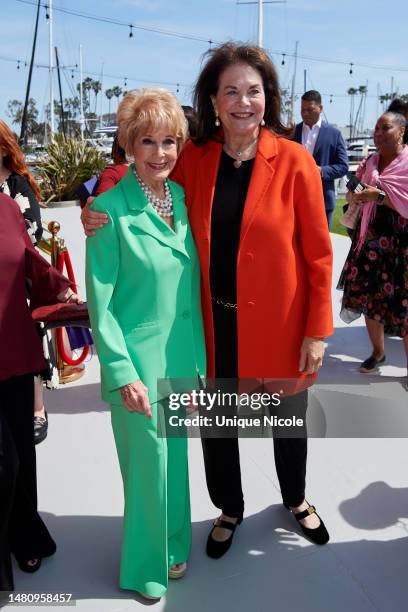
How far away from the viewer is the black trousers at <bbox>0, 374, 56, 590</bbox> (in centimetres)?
198

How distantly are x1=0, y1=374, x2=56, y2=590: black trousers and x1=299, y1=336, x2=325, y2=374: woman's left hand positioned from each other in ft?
3.25

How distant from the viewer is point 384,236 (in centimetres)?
388

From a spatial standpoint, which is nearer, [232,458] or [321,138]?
[232,458]

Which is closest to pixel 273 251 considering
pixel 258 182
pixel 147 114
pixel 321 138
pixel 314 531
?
pixel 258 182

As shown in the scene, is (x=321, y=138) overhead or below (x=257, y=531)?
overhead

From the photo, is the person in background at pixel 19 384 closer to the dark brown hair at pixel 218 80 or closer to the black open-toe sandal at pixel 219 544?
the black open-toe sandal at pixel 219 544

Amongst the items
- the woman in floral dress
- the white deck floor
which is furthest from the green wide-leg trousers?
the woman in floral dress

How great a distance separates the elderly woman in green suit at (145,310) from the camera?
182 centimetres

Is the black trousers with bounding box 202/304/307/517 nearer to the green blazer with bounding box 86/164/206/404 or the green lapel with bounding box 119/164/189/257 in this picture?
the green blazer with bounding box 86/164/206/404

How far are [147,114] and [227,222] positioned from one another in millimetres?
445

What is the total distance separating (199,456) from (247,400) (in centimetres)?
100

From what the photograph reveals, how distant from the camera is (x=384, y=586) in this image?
2.10 metres

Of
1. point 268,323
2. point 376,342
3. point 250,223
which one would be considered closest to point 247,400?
point 268,323

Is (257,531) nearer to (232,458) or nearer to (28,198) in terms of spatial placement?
(232,458)
